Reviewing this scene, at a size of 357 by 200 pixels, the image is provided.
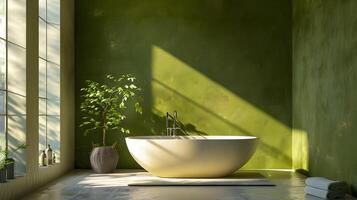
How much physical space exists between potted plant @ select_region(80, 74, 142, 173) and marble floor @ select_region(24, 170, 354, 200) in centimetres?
47

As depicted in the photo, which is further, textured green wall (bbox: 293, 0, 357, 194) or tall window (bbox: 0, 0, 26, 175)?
textured green wall (bbox: 293, 0, 357, 194)

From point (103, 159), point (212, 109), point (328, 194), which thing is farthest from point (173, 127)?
point (328, 194)

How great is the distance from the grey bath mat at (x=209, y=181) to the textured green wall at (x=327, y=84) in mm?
612

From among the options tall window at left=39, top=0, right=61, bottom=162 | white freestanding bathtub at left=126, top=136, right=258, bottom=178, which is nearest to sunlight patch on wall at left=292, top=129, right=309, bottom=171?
white freestanding bathtub at left=126, top=136, right=258, bottom=178

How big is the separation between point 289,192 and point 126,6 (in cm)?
325

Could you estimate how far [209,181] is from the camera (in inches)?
218

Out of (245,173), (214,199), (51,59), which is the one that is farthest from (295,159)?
(51,59)

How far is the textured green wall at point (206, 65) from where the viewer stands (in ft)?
22.3

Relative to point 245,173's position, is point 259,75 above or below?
above

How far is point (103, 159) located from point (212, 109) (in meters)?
1.47

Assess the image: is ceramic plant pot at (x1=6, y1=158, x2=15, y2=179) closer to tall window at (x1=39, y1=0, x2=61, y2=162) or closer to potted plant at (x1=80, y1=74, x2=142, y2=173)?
Answer: tall window at (x1=39, y1=0, x2=61, y2=162)

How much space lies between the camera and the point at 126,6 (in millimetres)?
6883

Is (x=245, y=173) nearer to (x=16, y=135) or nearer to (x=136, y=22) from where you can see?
(x=136, y=22)

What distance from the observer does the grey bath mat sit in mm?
5305
